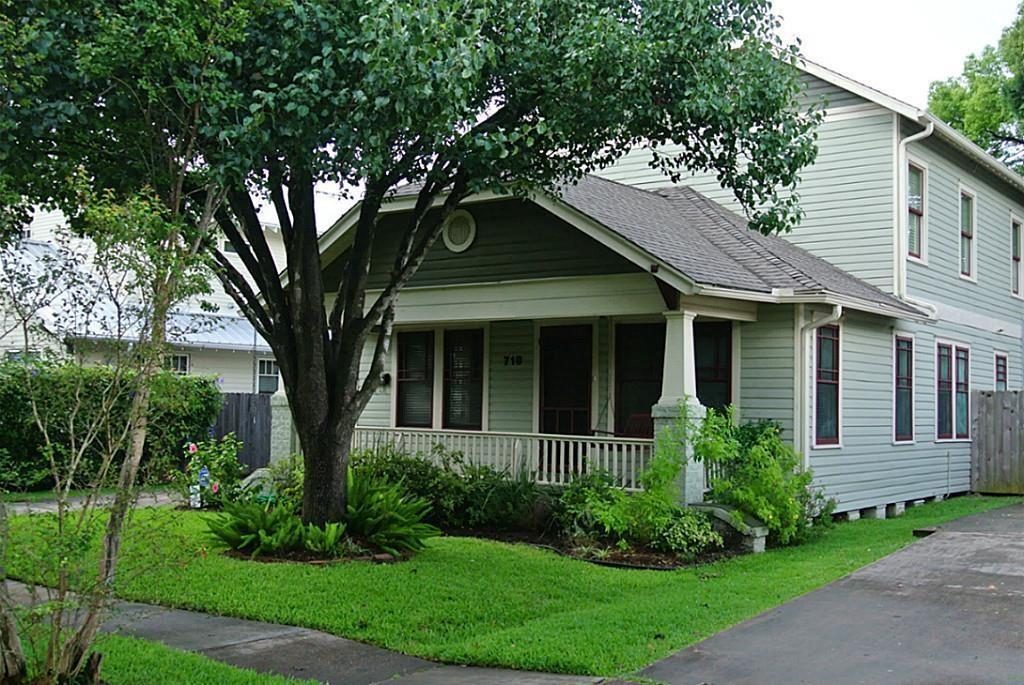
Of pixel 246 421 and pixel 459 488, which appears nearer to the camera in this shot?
pixel 459 488

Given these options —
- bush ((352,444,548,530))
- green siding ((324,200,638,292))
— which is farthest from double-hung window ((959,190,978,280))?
bush ((352,444,548,530))

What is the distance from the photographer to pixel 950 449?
64.9ft

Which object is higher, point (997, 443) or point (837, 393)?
point (837, 393)

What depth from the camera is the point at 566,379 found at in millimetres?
16906

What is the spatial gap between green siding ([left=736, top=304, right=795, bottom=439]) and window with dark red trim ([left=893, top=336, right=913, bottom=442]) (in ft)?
11.6

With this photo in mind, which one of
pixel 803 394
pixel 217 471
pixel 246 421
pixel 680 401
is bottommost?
pixel 217 471

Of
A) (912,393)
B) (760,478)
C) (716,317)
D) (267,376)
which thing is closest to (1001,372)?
(912,393)

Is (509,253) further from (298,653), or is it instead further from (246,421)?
(246,421)

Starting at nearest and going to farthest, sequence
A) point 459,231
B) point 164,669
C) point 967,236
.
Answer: point 164,669 → point 459,231 → point 967,236

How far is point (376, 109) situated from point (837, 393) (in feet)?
30.7

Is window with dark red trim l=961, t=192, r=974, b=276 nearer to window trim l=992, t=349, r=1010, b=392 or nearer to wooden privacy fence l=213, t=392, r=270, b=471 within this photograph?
window trim l=992, t=349, r=1010, b=392

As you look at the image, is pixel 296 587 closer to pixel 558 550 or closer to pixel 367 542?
pixel 367 542

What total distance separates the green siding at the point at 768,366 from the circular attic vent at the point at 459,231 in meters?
4.35

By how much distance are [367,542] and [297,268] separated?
10.2 feet
